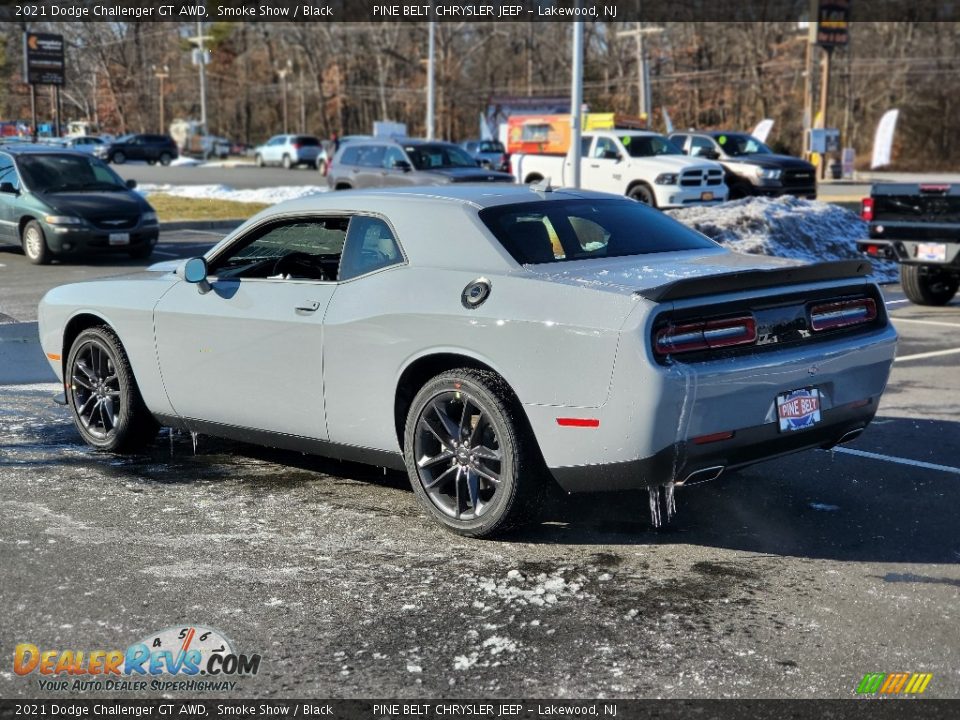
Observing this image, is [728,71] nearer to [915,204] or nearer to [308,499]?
[915,204]

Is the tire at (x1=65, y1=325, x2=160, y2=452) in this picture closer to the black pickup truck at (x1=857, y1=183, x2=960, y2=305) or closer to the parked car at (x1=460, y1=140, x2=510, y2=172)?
the black pickup truck at (x1=857, y1=183, x2=960, y2=305)

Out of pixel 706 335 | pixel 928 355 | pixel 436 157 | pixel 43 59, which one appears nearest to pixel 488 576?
→ pixel 706 335

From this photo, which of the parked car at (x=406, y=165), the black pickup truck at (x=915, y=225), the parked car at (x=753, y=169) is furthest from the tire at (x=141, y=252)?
the parked car at (x=753, y=169)

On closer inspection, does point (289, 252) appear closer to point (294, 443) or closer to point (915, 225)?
point (294, 443)

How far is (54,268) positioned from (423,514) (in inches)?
509

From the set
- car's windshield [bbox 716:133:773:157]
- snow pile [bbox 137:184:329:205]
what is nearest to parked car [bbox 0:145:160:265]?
snow pile [bbox 137:184:329:205]

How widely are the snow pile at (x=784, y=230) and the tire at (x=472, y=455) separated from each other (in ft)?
37.6

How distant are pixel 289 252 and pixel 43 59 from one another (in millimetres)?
34582

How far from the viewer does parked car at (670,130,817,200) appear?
2880 centimetres

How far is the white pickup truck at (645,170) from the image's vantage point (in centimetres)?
2552

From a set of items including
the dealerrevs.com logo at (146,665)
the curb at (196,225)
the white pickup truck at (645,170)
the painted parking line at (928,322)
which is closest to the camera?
the dealerrevs.com logo at (146,665)

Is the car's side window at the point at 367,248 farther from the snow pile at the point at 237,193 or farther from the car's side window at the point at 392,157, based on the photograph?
the snow pile at the point at 237,193

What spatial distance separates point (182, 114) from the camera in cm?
10988

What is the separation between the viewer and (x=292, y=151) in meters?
61.3
